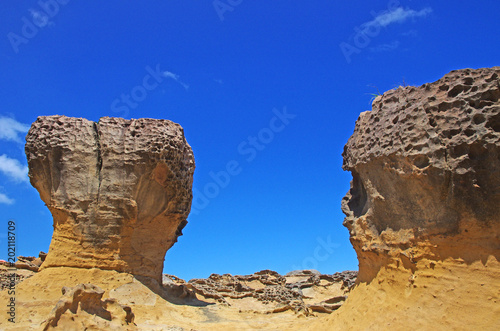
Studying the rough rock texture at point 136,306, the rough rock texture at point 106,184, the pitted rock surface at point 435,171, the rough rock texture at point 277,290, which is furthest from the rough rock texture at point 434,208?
the rough rock texture at point 106,184

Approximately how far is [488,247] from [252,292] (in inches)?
366

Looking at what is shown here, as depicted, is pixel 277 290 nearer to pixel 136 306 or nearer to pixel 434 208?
pixel 136 306

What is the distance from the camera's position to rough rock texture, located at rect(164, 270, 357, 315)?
35.9ft

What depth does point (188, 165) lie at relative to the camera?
456 inches

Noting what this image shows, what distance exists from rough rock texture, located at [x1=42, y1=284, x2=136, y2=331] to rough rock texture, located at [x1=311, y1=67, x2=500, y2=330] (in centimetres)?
352

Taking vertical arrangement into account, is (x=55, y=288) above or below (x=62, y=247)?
below

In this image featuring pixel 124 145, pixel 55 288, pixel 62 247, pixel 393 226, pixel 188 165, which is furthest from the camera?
pixel 188 165

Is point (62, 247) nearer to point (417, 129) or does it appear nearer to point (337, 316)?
point (337, 316)

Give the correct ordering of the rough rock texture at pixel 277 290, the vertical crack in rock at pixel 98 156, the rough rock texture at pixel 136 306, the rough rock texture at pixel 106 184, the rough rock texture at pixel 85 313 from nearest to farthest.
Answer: the rough rock texture at pixel 85 313 → the rough rock texture at pixel 136 306 → the rough rock texture at pixel 106 184 → the vertical crack in rock at pixel 98 156 → the rough rock texture at pixel 277 290

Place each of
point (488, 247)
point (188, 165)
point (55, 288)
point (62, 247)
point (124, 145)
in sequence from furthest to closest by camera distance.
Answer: point (188, 165)
point (124, 145)
point (62, 247)
point (55, 288)
point (488, 247)

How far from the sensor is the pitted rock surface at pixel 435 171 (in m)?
5.11

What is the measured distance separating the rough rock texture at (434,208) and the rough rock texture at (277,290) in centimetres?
464

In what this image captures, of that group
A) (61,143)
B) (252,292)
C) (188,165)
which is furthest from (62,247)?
(252,292)

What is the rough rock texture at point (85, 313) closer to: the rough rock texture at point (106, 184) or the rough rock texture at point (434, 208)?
the rough rock texture at point (106, 184)
